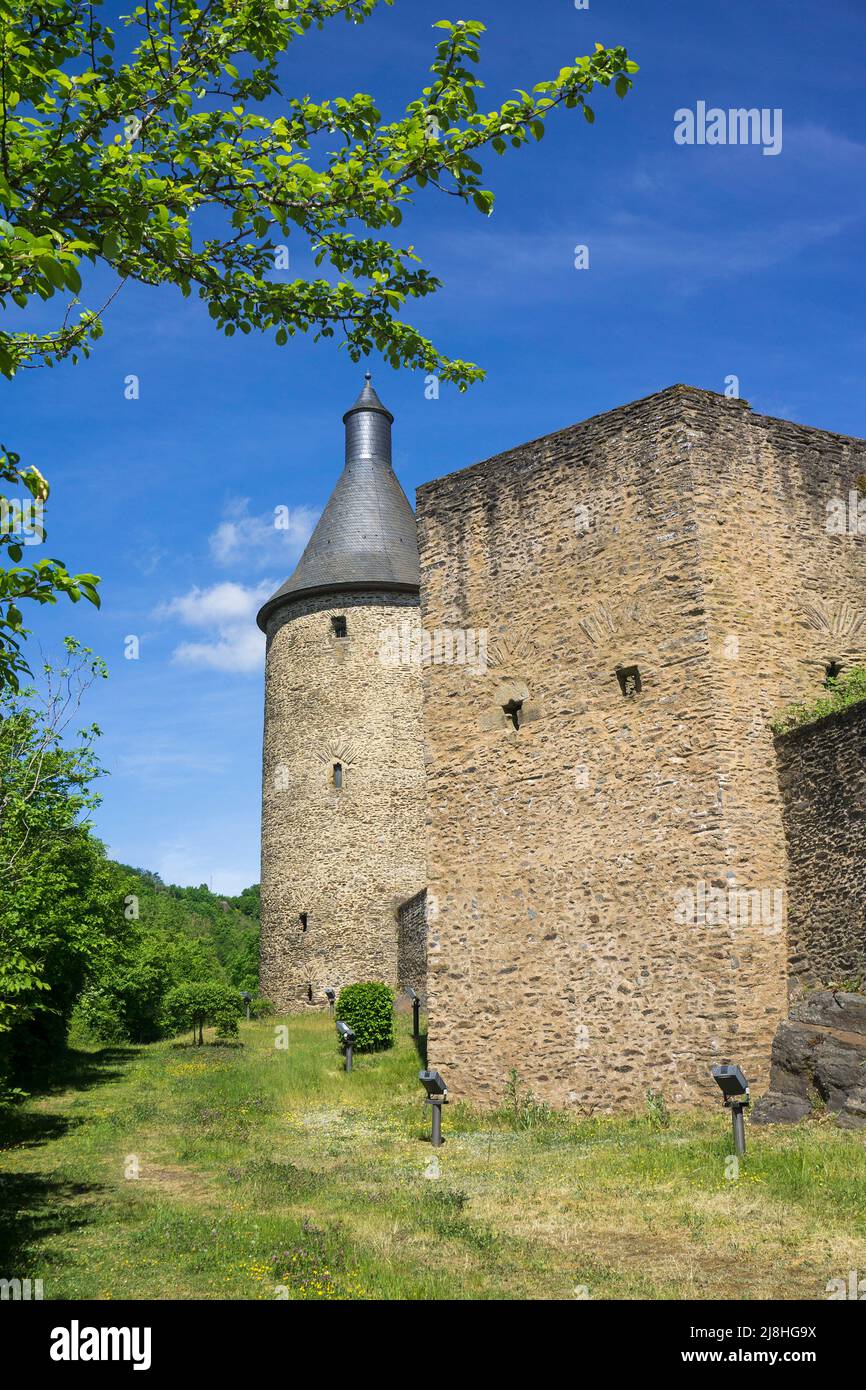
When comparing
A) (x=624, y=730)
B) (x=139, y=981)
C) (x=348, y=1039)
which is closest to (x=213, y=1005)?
(x=139, y=981)

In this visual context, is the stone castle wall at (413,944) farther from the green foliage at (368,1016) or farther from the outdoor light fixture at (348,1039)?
the outdoor light fixture at (348,1039)

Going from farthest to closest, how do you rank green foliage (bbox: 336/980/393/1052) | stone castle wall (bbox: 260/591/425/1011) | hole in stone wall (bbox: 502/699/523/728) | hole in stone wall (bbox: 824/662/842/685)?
1. stone castle wall (bbox: 260/591/425/1011)
2. green foliage (bbox: 336/980/393/1052)
3. hole in stone wall (bbox: 502/699/523/728)
4. hole in stone wall (bbox: 824/662/842/685)

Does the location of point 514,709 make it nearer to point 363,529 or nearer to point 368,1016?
point 368,1016

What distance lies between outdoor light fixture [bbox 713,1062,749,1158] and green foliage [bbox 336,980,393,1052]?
38.8 feet

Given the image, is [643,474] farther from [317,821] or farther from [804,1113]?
[317,821]

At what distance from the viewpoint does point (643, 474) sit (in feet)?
42.1

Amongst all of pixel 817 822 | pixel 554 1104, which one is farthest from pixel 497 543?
pixel 554 1104

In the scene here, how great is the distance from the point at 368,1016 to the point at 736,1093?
12.2 m

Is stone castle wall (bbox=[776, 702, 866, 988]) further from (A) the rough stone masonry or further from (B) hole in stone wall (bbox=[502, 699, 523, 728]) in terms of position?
(B) hole in stone wall (bbox=[502, 699, 523, 728])

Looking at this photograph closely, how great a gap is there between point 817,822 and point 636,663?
2.64 metres

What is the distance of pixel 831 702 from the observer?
39.9 ft

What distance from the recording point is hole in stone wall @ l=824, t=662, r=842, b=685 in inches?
502
